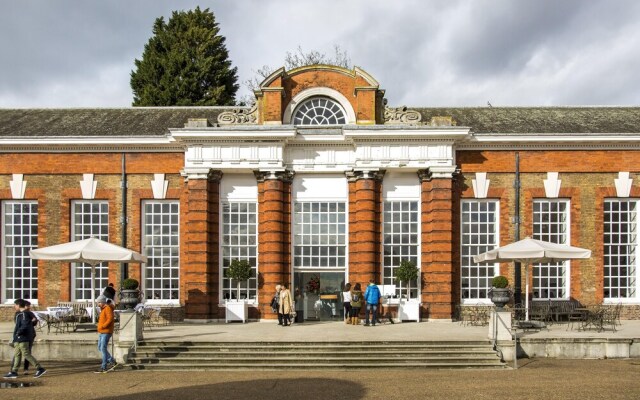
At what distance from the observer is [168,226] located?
2539 cm

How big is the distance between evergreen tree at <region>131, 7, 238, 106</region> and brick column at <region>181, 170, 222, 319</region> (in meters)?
18.2

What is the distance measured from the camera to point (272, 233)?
79.5 feet

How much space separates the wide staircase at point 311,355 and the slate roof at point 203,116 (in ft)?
34.6

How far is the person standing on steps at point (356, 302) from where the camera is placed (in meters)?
22.6

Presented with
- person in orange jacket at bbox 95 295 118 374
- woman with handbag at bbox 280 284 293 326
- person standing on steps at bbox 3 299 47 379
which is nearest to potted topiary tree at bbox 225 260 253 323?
woman with handbag at bbox 280 284 293 326

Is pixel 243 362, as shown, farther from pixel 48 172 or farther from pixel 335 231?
pixel 48 172

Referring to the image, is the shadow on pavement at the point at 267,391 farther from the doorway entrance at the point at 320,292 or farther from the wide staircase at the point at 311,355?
the doorway entrance at the point at 320,292

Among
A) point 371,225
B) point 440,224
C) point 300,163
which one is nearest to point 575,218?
point 440,224

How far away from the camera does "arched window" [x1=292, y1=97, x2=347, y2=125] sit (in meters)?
25.2

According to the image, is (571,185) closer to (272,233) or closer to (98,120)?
(272,233)

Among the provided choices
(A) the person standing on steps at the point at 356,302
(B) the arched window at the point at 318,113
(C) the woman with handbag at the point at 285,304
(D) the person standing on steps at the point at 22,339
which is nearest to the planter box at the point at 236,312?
(C) the woman with handbag at the point at 285,304

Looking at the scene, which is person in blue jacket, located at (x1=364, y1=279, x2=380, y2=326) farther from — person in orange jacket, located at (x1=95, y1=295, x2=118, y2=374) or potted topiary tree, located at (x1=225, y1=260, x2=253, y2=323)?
person in orange jacket, located at (x1=95, y1=295, x2=118, y2=374)

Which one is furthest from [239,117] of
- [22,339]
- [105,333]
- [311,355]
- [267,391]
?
[267,391]

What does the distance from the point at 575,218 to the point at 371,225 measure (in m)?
7.29
